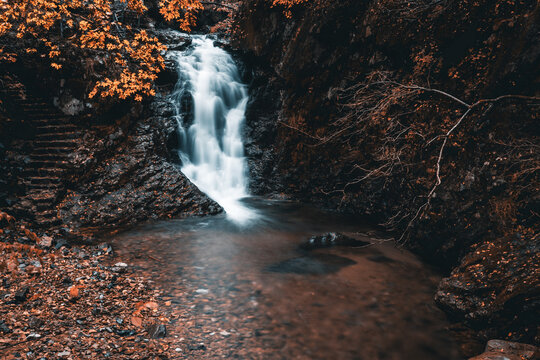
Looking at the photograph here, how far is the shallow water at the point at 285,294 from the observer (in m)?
3.51

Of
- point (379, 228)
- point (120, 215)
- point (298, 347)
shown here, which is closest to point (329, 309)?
point (298, 347)

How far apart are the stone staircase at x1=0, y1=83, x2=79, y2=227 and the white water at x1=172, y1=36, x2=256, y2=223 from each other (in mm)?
3448

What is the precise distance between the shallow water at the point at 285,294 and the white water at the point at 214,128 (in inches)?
104

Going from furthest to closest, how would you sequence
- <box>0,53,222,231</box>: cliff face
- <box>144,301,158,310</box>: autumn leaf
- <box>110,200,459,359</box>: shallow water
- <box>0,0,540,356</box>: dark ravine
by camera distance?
<box>0,53,222,231</box>: cliff face → <box>0,0,540,356</box>: dark ravine → <box>144,301,158,310</box>: autumn leaf → <box>110,200,459,359</box>: shallow water

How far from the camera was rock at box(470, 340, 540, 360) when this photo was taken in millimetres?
2938

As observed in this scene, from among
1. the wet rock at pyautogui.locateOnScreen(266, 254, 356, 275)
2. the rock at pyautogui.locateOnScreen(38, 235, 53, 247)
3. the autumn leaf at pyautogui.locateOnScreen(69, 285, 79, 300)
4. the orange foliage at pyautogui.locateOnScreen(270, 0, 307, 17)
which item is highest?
the orange foliage at pyautogui.locateOnScreen(270, 0, 307, 17)

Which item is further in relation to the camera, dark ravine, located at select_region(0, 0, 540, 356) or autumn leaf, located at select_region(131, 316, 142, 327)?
dark ravine, located at select_region(0, 0, 540, 356)

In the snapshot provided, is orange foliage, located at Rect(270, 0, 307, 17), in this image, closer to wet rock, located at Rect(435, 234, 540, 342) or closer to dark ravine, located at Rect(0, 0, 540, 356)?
dark ravine, located at Rect(0, 0, 540, 356)

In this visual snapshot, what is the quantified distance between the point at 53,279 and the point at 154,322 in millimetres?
1762

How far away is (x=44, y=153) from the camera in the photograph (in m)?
6.69

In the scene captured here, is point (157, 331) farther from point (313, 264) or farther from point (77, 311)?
point (313, 264)

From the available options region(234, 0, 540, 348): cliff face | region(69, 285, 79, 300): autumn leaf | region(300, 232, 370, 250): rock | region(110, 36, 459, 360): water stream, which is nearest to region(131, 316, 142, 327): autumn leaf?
region(110, 36, 459, 360): water stream

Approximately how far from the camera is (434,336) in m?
3.78

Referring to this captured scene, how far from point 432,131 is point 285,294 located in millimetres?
4187
